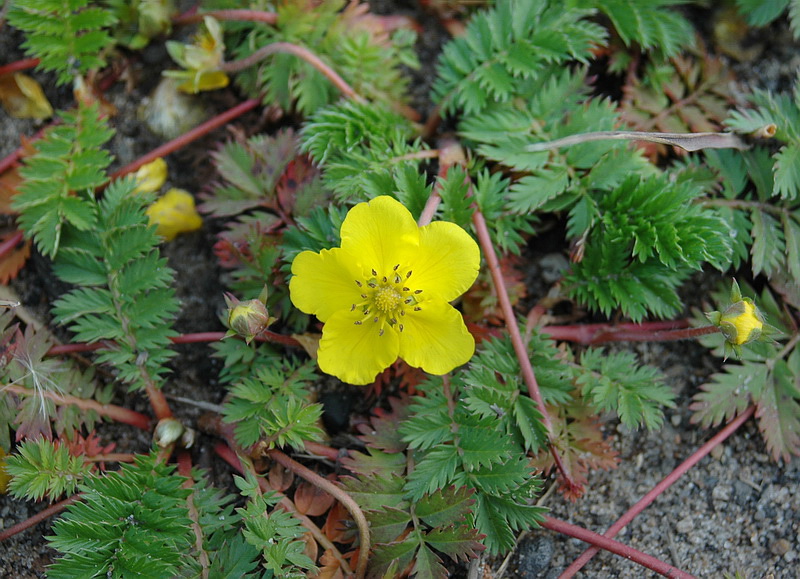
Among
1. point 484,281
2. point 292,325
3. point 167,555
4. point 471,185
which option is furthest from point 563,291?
point 167,555

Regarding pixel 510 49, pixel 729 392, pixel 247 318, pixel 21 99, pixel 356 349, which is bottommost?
pixel 729 392

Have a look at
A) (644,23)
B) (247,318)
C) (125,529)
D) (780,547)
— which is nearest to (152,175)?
(247,318)

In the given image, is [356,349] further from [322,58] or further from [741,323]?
[322,58]

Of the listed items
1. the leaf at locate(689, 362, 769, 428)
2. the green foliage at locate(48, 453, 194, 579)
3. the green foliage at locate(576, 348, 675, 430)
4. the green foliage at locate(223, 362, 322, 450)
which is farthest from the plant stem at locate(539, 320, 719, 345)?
the green foliage at locate(48, 453, 194, 579)

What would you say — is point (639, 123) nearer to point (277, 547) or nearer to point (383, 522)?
point (383, 522)

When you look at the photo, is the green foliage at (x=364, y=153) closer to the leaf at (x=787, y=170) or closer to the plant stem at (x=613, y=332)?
the plant stem at (x=613, y=332)

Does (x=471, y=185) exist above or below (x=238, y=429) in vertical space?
above
